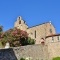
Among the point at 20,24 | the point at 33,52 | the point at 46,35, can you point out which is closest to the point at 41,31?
the point at 46,35

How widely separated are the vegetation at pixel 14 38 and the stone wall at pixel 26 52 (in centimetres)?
664

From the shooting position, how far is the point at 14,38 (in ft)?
193

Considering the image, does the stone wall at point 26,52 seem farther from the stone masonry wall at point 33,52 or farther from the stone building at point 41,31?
the stone building at point 41,31

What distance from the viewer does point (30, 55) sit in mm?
50719

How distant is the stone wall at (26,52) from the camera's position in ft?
149

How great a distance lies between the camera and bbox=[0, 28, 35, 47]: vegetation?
5781 centimetres

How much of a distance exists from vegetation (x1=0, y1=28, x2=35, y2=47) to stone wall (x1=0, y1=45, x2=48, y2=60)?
21.8 ft

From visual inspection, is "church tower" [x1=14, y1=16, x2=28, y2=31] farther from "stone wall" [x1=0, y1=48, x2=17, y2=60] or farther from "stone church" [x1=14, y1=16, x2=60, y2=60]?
"stone wall" [x1=0, y1=48, x2=17, y2=60]

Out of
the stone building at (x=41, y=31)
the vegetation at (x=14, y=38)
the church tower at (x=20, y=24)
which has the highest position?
the church tower at (x=20, y=24)

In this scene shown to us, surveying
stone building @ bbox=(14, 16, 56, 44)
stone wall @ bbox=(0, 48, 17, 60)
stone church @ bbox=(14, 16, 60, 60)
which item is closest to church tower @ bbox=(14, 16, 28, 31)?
stone church @ bbox=(14, 16, 60, 60)

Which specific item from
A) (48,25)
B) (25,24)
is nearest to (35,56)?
(48,25)

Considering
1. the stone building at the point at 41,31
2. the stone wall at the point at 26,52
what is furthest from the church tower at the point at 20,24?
the stone wall at the point at 26,52

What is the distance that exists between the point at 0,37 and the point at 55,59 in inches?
583

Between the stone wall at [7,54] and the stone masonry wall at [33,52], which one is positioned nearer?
the stone wall at [7,54]
